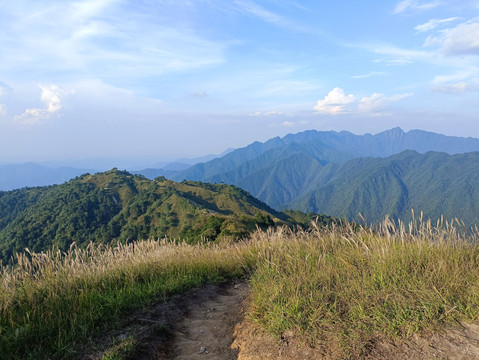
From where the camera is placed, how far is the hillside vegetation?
3.34 m

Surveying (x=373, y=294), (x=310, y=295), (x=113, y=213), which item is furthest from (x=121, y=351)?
(x=113, y=213)

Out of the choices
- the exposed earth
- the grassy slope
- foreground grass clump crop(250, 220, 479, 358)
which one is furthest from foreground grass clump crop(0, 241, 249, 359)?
the grassy slope

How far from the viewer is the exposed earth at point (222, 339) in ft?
9.82

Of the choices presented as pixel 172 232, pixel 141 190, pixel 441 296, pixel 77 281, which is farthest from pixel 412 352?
pixel 141 190

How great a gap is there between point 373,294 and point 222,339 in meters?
2.12

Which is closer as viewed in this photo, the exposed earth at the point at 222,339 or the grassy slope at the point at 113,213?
the exposed earth at the point at 222,339

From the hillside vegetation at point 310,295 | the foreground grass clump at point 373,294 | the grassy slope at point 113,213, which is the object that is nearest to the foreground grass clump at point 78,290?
the hillside vegetation at point 310,295

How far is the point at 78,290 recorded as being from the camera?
466 cm

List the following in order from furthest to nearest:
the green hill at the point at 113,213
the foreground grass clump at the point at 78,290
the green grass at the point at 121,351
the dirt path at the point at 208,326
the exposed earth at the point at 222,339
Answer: the green hill at the point at 113,213, the dirt path at the point at 208,326, the foreground grass clump at the point at 78,290, the green grass at the point at 121,351, the exposed earth at the point at 222,339

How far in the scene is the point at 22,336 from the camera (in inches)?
139

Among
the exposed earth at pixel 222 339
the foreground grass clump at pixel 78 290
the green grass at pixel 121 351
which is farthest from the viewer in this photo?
the foreground grass clump at pixel 78 290

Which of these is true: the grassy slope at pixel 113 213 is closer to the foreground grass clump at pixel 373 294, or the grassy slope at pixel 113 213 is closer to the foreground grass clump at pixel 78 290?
the foreground grass clump at pixel 78 290

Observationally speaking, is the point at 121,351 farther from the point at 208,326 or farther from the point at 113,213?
the point at 113,213

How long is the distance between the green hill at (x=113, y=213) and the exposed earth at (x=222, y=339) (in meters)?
52.1
